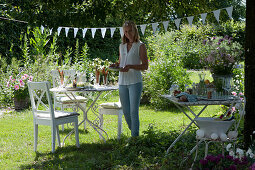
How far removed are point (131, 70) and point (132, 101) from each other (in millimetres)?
392

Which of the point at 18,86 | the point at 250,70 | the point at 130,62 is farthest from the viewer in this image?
the point at 18,86

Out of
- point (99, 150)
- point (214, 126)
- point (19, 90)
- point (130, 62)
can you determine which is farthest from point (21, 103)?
point (214, 126)

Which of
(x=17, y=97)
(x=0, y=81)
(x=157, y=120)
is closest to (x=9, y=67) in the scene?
(x=0, y=81)

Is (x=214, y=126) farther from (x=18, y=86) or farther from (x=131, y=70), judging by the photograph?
(x=18, y=86)

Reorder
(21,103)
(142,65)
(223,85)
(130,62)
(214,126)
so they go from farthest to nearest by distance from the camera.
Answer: (21,103) < (130,62) < (142,65) < (223,85) < (214,126)

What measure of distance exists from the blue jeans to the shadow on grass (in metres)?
0.22

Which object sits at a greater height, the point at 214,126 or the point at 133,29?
the point at 133,29

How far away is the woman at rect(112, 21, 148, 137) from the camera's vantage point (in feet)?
13.4

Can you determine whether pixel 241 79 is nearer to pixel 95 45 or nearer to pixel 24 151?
pixel 24 151

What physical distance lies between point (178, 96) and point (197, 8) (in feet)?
10.4

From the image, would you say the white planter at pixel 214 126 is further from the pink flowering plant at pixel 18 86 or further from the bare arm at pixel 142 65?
the pink flowering plant at pixel 18 86

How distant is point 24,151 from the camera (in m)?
4.43

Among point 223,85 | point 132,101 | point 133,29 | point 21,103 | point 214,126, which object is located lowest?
point 21,103

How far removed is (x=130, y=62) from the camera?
4195 mm
